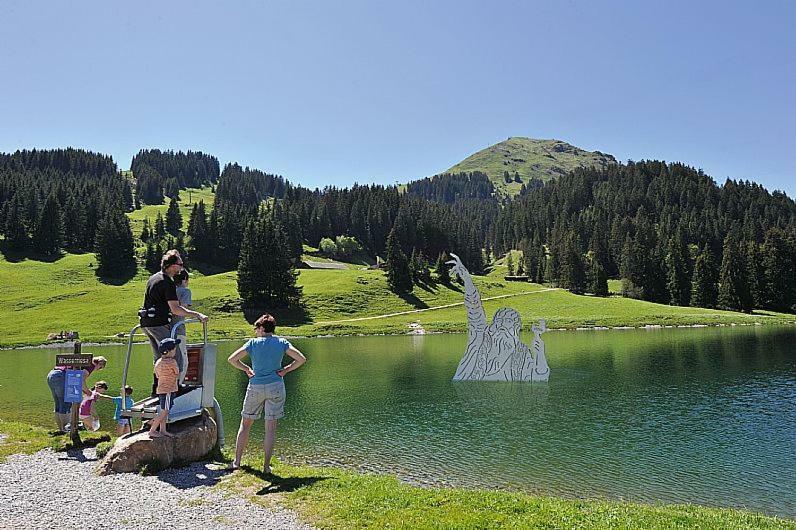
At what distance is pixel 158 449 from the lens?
42.1 feet

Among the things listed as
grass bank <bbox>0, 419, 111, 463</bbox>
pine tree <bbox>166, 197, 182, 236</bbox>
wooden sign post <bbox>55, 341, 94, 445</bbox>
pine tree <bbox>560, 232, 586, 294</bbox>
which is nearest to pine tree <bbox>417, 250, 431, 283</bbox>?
pine tree <bbox>560, 232, 586, 294</bbox>

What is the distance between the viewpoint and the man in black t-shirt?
13.0m

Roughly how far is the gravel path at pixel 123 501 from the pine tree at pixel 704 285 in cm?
11039

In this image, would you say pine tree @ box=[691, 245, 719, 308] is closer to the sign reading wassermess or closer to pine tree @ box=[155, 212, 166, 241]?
the sign reading wassermess

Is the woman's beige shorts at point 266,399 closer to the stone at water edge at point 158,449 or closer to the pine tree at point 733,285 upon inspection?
the stone at water edge at point 158,449

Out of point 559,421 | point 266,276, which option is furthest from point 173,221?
point 559,421

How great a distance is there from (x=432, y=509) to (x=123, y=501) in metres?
5.84

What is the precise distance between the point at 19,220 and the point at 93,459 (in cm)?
13164

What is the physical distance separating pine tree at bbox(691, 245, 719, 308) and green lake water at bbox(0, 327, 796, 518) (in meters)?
63.6

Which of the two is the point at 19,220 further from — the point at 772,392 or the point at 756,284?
the point at 756,284

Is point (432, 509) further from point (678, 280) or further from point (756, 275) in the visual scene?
point (756, 275)

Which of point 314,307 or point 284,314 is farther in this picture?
point 314,307

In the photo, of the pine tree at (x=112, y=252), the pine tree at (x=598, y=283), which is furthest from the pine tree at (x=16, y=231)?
the pine tree at (x=598, y=283)

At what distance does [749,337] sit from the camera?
200 ft
